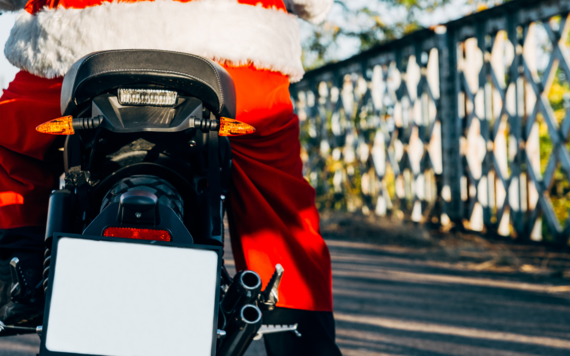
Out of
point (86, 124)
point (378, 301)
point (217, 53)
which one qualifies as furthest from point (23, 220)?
point (378, 301)

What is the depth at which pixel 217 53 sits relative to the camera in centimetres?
164

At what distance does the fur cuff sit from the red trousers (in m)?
0.37

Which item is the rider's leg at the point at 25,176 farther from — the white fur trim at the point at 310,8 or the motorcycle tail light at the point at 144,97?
the white fur trim at the point at 310,8

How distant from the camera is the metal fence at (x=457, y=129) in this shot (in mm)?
5707

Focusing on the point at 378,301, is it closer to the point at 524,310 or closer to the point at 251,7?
the point at 524,310

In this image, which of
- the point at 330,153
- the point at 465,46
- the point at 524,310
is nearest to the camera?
the point at 524,310

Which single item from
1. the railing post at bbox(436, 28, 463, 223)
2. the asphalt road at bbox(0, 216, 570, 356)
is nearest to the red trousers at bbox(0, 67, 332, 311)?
the asphalt road at bbox(0, 216, 570, 356)

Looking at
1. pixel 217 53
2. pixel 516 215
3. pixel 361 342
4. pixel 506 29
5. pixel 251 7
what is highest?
pixel 506 29

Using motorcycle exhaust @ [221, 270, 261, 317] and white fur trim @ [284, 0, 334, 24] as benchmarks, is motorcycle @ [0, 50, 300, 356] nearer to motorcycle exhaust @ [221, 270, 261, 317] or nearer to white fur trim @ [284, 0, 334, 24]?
motorcycle exhaust @ [221, 270, 261, 317]

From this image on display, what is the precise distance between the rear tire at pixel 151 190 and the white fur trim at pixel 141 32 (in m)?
0.41

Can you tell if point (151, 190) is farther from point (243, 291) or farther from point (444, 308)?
point (444, 308)

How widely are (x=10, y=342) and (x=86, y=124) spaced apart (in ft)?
6.85

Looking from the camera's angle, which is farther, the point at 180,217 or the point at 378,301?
the point at 378,301

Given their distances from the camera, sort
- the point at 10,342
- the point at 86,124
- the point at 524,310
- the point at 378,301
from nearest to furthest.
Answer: the point at 86,124 < the point at 10,342 < the point at 524,310 < the point at 378,301
